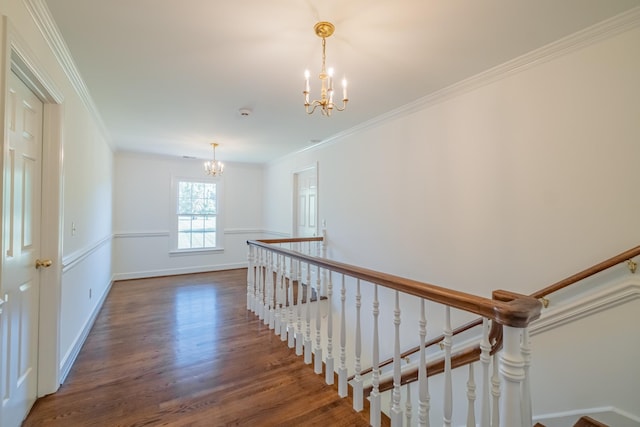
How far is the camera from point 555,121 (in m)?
2.00

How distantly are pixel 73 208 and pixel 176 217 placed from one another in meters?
3.42

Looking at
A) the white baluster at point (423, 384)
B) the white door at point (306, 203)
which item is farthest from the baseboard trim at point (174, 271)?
the white baluster at point (423, 384)

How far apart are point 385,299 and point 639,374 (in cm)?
199

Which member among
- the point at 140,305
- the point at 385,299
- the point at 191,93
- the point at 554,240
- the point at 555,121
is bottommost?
the point at 140,305

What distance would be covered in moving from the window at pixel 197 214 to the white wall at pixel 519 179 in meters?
3.95

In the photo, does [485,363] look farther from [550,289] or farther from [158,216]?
[158,216]

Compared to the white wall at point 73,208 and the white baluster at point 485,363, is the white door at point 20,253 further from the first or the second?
the white baluster at point 485,363

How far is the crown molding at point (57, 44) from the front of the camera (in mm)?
1589

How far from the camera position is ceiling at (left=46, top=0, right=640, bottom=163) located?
1.64 m

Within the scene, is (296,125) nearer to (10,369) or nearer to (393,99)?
(393,99)

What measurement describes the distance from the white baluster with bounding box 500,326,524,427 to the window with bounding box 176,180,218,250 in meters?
5.96

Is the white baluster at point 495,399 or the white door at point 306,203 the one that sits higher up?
the white door at point 306,203

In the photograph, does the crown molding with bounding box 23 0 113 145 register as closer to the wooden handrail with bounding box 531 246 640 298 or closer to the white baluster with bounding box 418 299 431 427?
the white baluster with bounding box 418 299 431 427

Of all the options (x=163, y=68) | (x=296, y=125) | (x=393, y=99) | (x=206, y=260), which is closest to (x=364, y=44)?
(x=393, y=99)
